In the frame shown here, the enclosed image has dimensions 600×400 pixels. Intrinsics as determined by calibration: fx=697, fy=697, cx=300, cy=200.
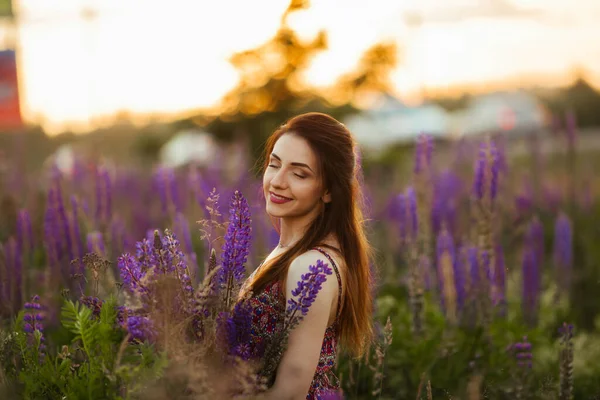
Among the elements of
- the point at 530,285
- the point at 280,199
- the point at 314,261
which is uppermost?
the point at 280,199

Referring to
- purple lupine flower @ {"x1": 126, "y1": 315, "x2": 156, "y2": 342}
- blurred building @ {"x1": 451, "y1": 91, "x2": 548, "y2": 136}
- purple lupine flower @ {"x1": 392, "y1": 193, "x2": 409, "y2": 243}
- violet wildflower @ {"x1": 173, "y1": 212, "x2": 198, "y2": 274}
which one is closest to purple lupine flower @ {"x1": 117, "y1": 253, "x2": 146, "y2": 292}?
purple lupine flower @ {"x1": 126, "y1": 315, "x2": 156, "y2": 342}

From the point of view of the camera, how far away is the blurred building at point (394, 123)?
776 inches

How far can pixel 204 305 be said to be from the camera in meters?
2.00

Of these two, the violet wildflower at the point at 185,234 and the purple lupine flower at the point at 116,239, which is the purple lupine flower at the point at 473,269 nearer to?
the violet wildflower at the point at 185,234

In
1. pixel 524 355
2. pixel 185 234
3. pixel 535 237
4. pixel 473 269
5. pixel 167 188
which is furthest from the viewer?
pixel 535 237

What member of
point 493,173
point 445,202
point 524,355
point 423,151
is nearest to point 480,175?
point 493,173

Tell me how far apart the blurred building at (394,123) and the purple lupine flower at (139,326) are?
16.3 m

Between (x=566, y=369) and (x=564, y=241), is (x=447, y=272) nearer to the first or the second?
(x=566, y=369)

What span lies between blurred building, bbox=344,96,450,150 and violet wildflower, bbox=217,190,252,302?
53.0 ft

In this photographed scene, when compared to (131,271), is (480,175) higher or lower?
higher

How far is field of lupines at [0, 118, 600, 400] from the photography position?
1985 mm

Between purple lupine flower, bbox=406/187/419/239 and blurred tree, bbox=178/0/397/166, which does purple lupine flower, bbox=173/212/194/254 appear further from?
blurred tree, bbox=178/0/397/166

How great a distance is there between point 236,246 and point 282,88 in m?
10.00

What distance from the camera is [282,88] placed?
11867 millimetres
